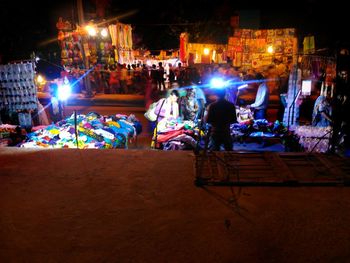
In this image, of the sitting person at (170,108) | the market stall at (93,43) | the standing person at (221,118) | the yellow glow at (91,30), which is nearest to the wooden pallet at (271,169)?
the standing person at (221,118)

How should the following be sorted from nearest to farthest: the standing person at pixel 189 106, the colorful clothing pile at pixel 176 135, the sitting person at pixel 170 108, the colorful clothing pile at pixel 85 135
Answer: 1. the colorful clothing pile at pixel 85 135
2. the colorful clothing pile at pixel 176 135
3. the sitting person at pixel 170 108
4. the standing person at pixel 189 106

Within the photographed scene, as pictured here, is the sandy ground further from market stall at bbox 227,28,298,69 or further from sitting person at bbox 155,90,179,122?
market stall at bbox 227,28,298,69

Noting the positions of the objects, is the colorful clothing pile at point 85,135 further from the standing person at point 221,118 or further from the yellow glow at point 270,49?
the yellow glow at point 270,49

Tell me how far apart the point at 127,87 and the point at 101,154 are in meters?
14.2

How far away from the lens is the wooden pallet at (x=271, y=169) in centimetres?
469

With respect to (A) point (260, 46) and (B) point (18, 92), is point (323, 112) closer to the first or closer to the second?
(B) point (18, 92)

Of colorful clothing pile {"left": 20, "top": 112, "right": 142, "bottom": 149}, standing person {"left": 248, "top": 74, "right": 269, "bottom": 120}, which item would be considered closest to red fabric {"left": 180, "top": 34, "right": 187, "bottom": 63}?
standing person {"left": 248, "top": 74, "right": 269, "bottom": 120}

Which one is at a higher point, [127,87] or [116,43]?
[116,43]

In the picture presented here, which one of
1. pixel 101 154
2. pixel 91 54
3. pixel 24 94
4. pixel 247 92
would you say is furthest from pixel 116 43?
pixel 101 154

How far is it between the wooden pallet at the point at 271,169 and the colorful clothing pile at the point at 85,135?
12.8 ft

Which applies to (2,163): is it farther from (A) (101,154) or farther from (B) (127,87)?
(B) (127,87)

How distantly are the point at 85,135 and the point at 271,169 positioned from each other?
5.54m

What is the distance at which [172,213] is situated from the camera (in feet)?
12.9

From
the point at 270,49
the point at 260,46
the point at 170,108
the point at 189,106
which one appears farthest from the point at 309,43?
the point at 170,108
